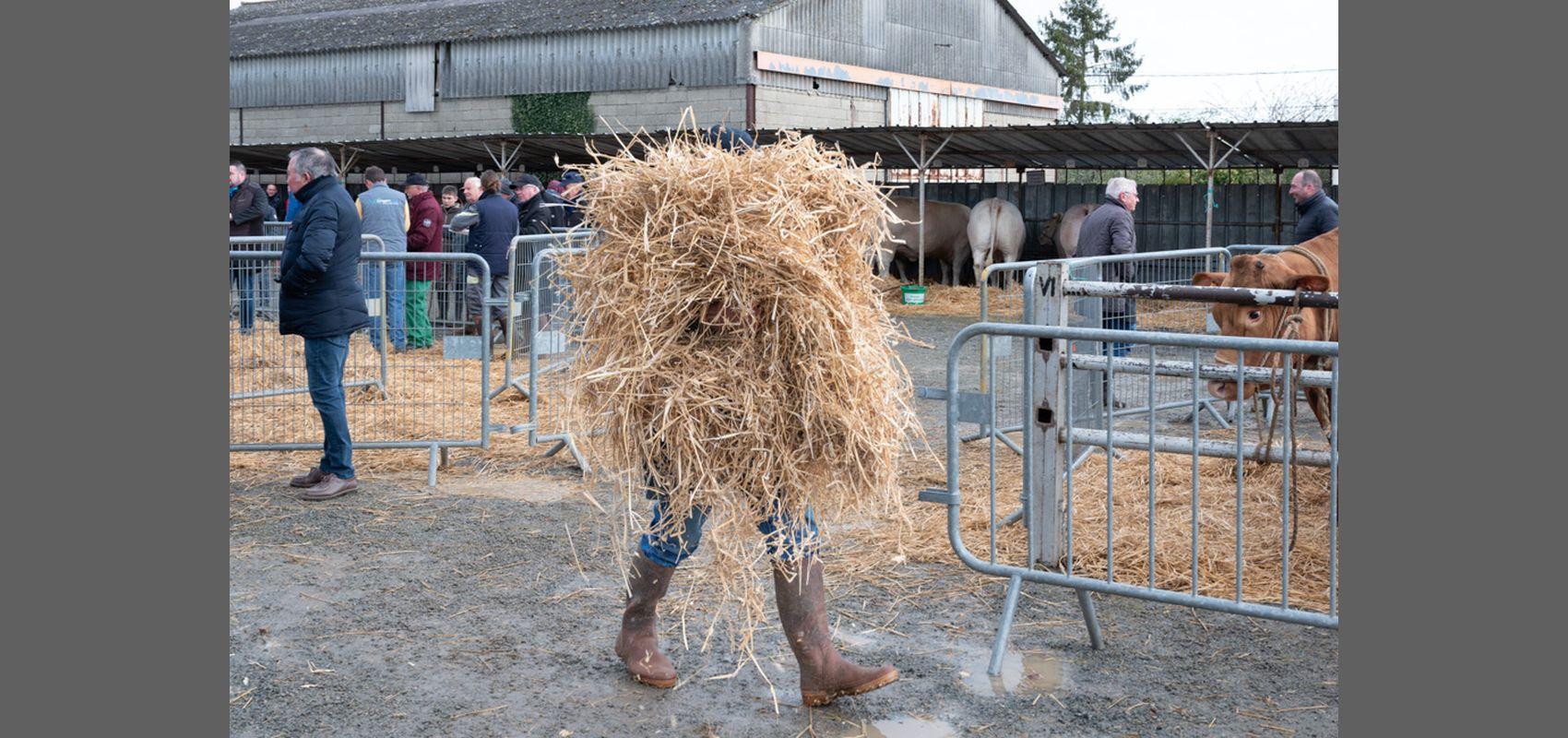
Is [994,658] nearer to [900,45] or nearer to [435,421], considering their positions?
[435,421]

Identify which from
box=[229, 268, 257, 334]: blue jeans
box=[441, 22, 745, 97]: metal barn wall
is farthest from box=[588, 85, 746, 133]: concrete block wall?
box=[229, 268, 257, 334]: blue jeans

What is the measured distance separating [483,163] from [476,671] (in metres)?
25.0

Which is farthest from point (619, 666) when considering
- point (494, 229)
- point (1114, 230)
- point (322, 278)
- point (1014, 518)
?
point (494, 229)

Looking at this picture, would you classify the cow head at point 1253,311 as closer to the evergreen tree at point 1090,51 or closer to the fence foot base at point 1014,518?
the fence foot base at point 1014,518

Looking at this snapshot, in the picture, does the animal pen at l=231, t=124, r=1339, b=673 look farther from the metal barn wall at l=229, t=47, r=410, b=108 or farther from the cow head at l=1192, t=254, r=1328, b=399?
the metal barn wall at l=229, t=47, r=410, b=108

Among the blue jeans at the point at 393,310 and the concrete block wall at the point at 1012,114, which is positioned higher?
the concrete block wall at the point at 1012,114

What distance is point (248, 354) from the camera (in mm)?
9430

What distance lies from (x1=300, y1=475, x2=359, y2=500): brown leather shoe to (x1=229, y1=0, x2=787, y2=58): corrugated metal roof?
83.7ft

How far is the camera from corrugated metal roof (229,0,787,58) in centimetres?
3328

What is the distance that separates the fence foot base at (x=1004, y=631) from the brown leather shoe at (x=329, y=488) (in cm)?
419

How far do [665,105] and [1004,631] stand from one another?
29264mm

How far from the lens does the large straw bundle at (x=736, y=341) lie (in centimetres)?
399

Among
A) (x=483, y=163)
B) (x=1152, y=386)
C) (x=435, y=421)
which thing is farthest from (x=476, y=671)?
(x=483, y=163)

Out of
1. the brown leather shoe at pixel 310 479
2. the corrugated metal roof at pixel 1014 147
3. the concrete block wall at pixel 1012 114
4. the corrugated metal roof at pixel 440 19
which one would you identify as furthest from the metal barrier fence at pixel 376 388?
the concrete block wall at pixel 1012 114
